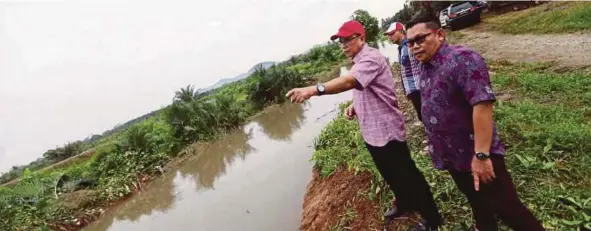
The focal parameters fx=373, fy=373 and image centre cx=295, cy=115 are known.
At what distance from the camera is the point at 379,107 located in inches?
104

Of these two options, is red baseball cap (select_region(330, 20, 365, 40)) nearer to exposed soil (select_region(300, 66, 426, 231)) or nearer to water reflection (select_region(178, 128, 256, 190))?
exposed soil (select_region(300, 66, 426, 231))

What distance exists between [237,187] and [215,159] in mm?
2798

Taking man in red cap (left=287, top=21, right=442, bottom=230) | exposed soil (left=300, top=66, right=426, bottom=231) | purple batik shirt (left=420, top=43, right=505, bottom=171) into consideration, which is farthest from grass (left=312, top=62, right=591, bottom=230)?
purple batik shirt (left=420, top=43, right=505, bottom=171)

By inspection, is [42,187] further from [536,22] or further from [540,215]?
[536,22]

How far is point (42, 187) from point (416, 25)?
30.9ft

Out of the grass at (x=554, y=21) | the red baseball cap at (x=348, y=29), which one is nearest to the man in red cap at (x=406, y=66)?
the red baseball cap at (x=348, y=29)

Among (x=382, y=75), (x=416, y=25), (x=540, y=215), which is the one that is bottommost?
(x=540, y=215)

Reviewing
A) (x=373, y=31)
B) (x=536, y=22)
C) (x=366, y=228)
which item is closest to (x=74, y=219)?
(x=366, y=228)

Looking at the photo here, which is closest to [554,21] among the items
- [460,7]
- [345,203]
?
[460,7]

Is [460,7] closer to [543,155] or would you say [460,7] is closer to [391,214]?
[543,155]

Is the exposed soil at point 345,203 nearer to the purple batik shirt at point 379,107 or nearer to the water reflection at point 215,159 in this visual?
the purple batik shirt at point 379,107

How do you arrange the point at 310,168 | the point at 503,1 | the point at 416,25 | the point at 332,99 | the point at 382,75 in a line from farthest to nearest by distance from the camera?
the point at 503,1 → the point at 332,99 → the point at 310,168 → the point at 382,75 → the point at 416,25

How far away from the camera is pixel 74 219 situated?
7648mm

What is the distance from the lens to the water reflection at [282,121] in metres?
10.6
